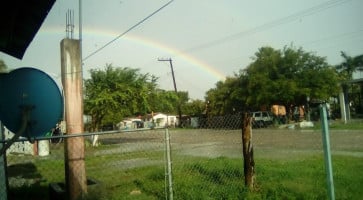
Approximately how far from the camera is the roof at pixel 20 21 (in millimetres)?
3982

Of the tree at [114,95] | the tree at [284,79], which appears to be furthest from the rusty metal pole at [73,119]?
the tree at [284,79]

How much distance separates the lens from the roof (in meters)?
3.98

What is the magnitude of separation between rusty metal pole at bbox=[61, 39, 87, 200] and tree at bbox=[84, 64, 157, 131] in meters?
20.9

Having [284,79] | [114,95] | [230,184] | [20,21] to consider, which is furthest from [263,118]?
[20,21]

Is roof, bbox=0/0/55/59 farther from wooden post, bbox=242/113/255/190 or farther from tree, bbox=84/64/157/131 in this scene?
tree, bbox=84/64/157/131

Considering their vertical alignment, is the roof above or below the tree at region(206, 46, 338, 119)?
below

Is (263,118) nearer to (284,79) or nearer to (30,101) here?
(284,79)

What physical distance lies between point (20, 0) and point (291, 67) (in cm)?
3661

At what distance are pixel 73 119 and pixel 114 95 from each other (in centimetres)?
2153

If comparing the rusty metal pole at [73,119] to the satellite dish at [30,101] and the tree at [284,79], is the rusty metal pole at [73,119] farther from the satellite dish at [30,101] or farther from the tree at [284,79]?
the tree at [284,79]

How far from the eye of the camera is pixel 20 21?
4.62 m

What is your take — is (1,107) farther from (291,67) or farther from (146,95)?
(291,67)

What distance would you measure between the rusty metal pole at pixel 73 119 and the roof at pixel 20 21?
0.92 metres

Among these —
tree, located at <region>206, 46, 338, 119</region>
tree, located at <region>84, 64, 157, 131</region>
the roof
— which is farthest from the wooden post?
tree, located at <region>206, 46, 338, 119</region>
